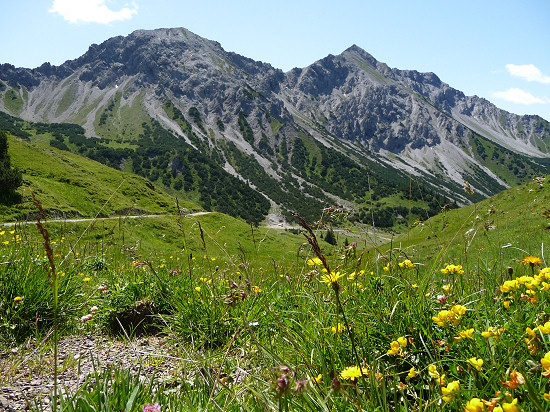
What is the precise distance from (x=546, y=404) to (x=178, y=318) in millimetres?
3981

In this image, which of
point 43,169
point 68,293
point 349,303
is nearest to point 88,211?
point 43,169

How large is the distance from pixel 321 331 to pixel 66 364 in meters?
2.75

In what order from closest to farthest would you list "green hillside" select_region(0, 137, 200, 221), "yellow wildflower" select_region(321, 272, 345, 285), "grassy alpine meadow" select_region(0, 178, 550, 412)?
1. "yellow wildflower" select_region(321, 272, 345, 285)
2. "grassy alpine meadow" select_region(0, 178, 550, 412)
3. "green hillside" select_region(0, 137, 200, 221)

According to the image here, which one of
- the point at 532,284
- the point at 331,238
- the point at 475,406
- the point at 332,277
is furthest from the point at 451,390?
the point at 331,238

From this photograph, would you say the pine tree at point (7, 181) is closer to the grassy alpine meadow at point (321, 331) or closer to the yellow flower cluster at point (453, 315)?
the grassy alpine meadow at point (321, 331)

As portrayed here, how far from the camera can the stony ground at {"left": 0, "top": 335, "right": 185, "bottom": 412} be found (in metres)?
2.78

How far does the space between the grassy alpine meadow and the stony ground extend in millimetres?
134

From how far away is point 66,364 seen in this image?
342cm

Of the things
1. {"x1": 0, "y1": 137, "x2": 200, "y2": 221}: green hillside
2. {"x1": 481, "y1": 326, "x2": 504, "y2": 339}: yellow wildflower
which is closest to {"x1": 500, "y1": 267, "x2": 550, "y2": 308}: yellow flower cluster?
{"x1": 481, "y1": 326, "x2": 504, "y2": 339}: yellow wildflower

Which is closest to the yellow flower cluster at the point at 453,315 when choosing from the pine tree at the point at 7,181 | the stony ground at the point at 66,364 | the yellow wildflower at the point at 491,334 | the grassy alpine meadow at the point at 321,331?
the grassy alpine meadow at the point at 321,331

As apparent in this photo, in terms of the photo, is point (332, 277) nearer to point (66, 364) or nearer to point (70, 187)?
point (66, 364)

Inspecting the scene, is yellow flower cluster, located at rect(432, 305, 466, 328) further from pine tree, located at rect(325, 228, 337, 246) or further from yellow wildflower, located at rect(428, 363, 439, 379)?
pine tree, located at rect(325, 228, 337, 246)

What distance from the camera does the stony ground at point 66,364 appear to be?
2.78 m

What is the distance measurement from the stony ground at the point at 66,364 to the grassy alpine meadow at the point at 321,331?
13 centimetres
